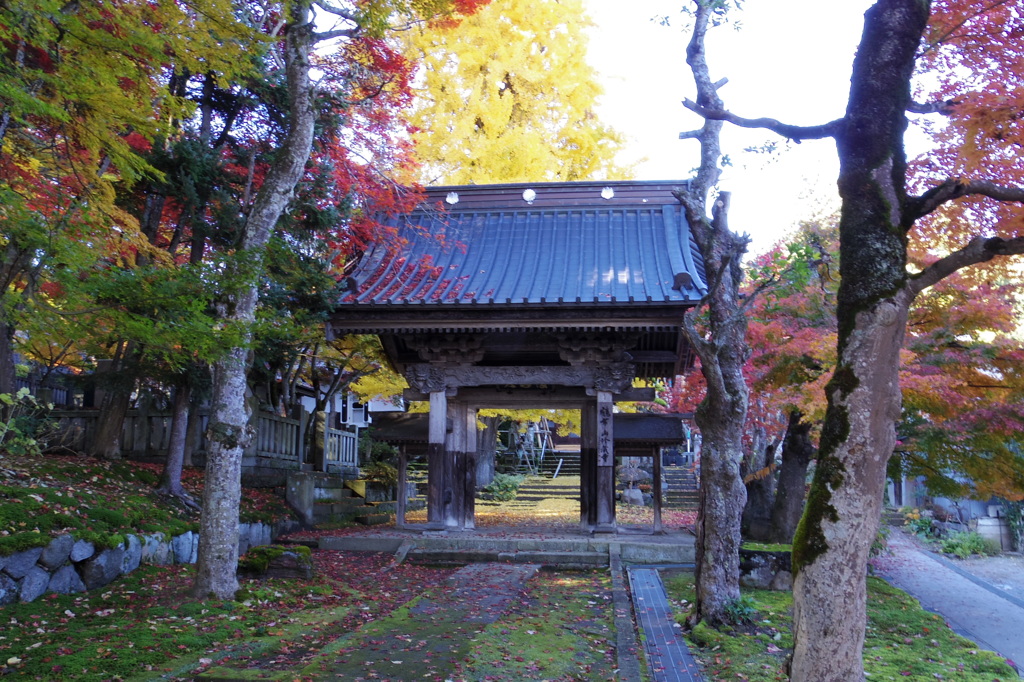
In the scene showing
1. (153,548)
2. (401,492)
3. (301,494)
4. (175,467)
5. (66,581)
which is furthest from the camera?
(401,492)

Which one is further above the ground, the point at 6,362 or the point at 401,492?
the point at 6,362

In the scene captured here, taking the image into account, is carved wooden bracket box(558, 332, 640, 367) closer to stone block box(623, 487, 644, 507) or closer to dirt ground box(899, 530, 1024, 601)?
dirt ground box(899, 530, 1024, 601)

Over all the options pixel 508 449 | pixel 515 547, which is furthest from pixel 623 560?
pixel 508 449

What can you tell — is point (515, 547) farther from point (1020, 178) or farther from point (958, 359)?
point (1020, 178)

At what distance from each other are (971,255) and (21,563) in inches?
340

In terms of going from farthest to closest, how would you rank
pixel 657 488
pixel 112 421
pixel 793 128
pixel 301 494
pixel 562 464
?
pixel 562 464, pixel 657 488, pixel 301 494, pixel 112 421, pixel 793 128

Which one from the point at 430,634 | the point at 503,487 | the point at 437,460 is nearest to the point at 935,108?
the point at 430,634

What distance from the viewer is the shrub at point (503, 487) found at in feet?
81.0

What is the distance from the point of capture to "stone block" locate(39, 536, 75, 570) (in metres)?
7.80

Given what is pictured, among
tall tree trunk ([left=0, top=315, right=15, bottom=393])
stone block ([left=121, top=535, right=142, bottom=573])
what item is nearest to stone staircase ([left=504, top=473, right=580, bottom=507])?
stone block ([left=121, top=535, right=142, bottom=573])

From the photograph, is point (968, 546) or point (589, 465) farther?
point (968, 546)

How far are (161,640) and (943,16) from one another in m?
8.29

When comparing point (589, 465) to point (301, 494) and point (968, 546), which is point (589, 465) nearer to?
point (301, 494)

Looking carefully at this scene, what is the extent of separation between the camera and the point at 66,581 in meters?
8.03
